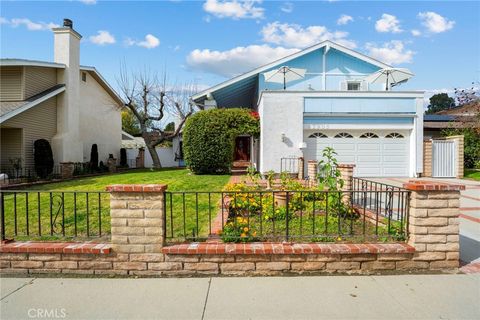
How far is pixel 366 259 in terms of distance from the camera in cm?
362

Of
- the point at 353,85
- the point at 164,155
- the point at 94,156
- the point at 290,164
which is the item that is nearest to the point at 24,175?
the point at 94,156

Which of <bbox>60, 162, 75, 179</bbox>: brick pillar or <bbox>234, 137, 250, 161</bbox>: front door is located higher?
<bbox>234, 137, 250, 161</bbox>: front door

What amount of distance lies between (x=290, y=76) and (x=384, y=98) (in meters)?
4.59

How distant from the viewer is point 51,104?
570 inches

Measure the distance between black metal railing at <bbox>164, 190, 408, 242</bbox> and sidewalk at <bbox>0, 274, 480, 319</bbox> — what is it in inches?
24.5

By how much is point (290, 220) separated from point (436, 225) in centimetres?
224

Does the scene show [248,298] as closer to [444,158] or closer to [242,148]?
[444,158]

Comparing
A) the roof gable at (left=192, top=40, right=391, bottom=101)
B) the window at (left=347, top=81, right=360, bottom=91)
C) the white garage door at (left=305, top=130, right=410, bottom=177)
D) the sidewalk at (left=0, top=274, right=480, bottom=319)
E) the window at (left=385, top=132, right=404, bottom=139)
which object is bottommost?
the sidewalk at (left=0, top=274, right=480, bottom=319)

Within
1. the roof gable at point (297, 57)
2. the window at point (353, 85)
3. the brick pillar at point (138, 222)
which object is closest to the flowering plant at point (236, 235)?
the brick pillar at point (138, 222)

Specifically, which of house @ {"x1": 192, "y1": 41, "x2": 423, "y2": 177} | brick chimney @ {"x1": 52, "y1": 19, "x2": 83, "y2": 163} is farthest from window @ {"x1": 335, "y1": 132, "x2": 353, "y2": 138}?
brick chimney @ {"x1": 52, "y1": 19, "x2": 83, "y2": 163}

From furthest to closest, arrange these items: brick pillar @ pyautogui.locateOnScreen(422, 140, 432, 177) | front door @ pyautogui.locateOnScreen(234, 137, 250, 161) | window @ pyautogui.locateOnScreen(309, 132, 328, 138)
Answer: front door @ pyautogui.locateOnScreen(234, 137, 250, 161) → brick pillar @ pyautogui.locateOnScreen(422, 140, 432, 177) → window @ pyautogui.locateOnScreen(309, 132, 328, 138)

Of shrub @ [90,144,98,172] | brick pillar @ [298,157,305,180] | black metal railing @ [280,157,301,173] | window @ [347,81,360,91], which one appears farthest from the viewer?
shrub @ [90,144,98,172]

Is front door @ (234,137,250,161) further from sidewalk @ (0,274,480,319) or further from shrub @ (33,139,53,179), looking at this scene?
sidewalk @ (0,274,480,319)

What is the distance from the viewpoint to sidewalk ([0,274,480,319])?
2803mm
